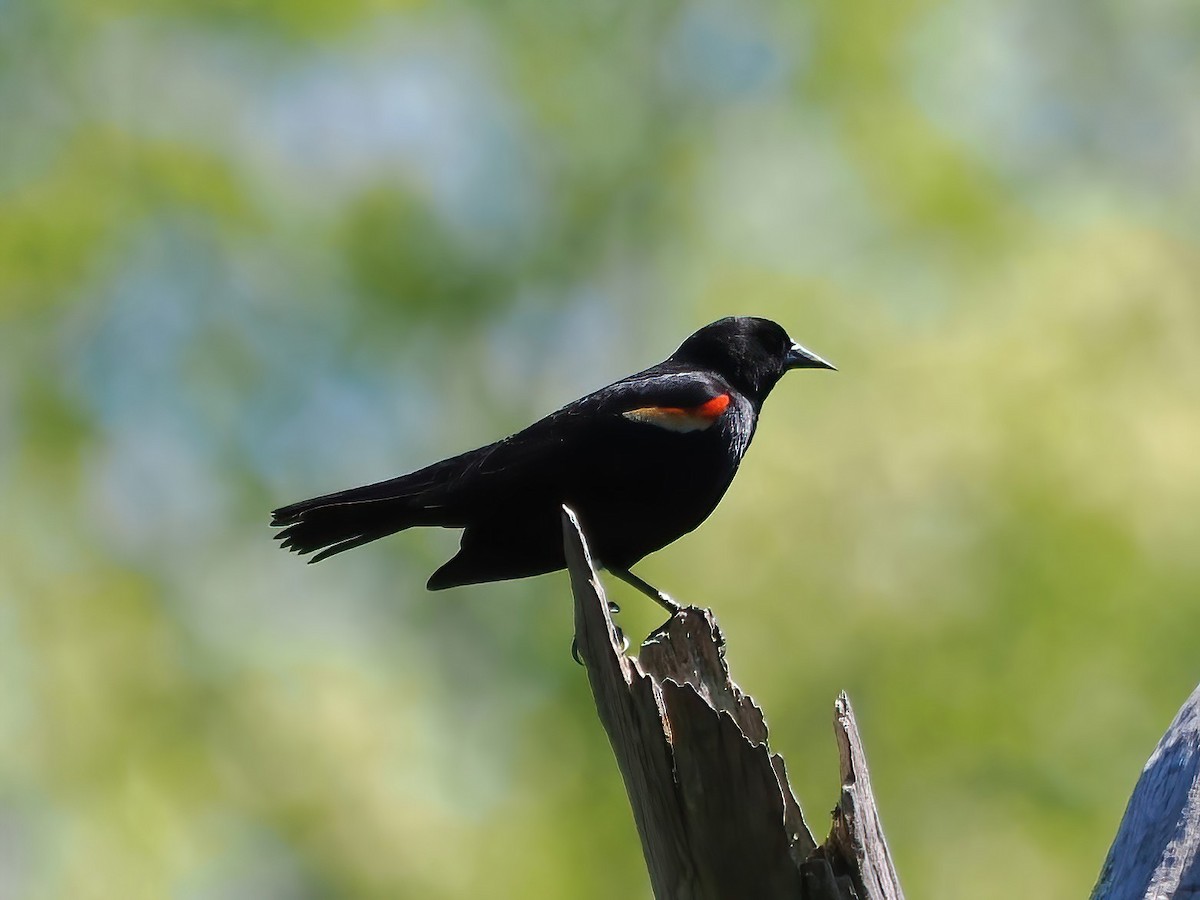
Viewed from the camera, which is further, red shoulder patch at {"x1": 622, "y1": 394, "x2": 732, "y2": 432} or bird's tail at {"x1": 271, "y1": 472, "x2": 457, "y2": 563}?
red shoulder patch at {"x1": 622, "y1": 394, "x2": 732, "y2": 432}

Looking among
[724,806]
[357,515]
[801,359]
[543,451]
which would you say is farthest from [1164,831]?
[801,359]

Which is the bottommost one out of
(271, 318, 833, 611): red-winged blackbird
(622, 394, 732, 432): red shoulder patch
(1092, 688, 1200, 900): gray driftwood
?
(1092, 688, 1200, 900): gray driftwood

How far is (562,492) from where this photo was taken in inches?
172

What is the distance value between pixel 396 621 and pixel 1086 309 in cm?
689

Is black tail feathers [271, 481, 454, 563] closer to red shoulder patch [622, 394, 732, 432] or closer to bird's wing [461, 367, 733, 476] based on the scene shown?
bird's wing [461, 367, 733, 476]

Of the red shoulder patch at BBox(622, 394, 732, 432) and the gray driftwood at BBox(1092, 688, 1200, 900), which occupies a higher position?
the red shoulder patch at BBox(622, 394, 732, 432)

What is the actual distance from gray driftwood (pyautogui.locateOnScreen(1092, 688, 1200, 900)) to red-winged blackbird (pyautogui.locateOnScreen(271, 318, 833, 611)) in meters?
1.69

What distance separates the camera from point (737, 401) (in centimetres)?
486

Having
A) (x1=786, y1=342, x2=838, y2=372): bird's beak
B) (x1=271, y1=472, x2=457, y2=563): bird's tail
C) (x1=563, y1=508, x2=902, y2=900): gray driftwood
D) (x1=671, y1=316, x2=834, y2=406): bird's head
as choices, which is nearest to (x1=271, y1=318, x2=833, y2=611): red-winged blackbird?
(x1=271, y1=472, x2=457, y2=563): bird's tail

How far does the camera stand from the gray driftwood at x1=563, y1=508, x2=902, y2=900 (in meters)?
2.80

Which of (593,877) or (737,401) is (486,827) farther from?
(737,401)

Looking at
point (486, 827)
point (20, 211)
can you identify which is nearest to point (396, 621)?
point (486, 827)

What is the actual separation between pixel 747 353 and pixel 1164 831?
2864 mm

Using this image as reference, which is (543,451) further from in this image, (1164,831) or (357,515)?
(1164,831)
